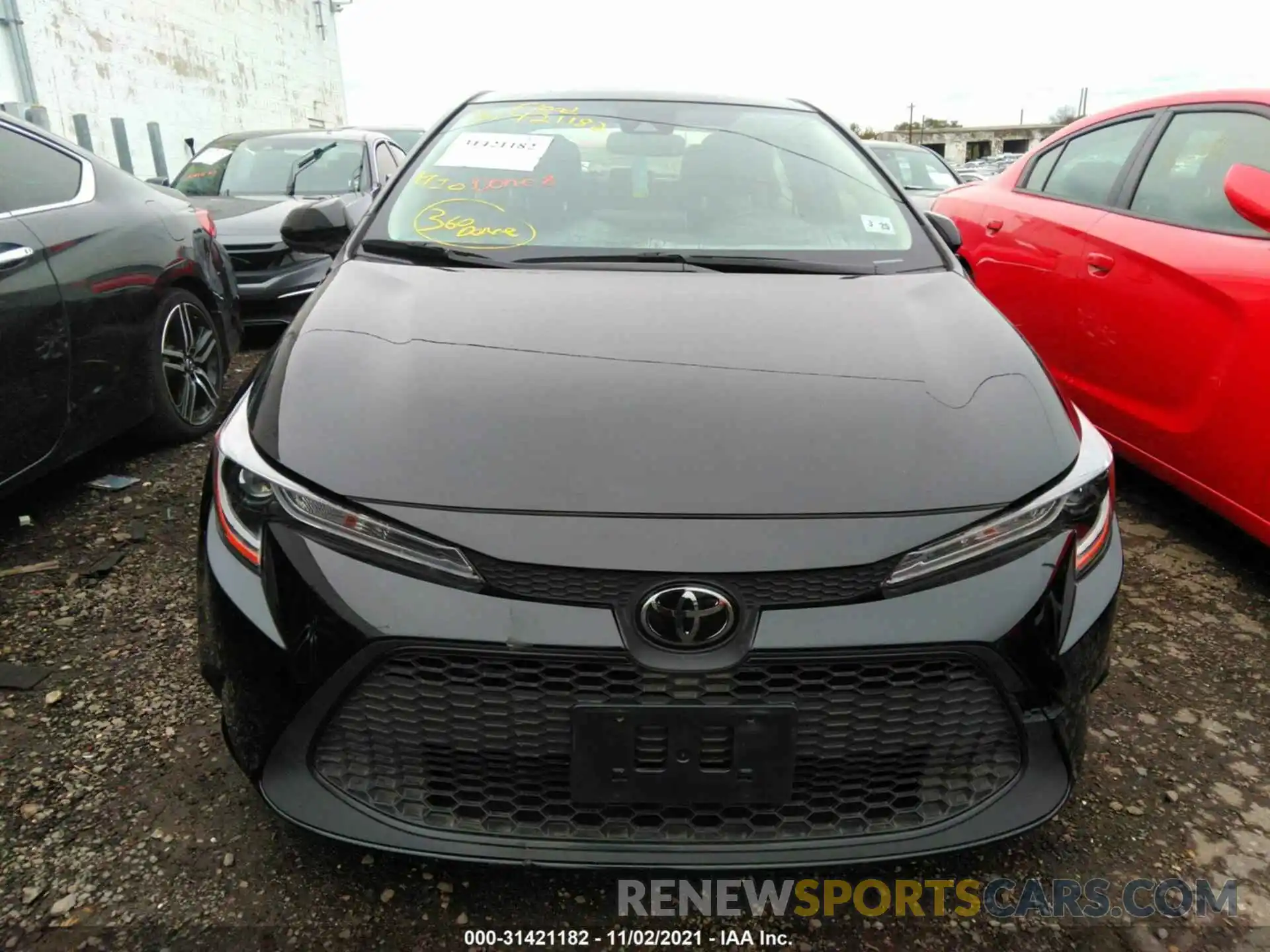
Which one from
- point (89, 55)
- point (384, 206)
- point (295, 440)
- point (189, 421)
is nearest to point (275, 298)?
point (189, 421)

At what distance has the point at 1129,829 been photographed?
180 centimetres

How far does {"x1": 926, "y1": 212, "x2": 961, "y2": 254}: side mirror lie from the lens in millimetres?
2488

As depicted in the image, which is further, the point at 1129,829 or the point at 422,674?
the point at 1129,829

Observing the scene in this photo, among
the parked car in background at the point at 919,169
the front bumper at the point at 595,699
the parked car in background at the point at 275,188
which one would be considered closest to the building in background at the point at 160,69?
the parked car in background at the point at 275,188

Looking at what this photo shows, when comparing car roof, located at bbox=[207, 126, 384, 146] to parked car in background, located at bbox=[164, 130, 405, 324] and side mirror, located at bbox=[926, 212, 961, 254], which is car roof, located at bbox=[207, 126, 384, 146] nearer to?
parked car in background, located at bbox=[164, 130, 405, 324]

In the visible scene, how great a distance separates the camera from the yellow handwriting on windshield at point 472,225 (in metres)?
2.20

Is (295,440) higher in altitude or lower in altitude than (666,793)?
higher

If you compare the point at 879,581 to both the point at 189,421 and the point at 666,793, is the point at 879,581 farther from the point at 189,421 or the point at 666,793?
the point at 189,421

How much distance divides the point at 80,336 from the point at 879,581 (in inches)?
104

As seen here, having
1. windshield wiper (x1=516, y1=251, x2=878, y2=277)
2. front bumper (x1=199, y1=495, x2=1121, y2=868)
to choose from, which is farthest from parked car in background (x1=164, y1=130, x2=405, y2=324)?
front bumper (x1=199, y1=495, x2=1121, y2=868)

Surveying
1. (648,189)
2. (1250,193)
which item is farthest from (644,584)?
(1250,193)

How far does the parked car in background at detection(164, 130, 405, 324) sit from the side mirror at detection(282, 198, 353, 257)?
2584 millimetres

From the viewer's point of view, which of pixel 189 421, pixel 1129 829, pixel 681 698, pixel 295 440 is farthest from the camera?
pixel 189 421

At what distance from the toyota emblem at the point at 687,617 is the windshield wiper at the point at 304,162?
224 inches
